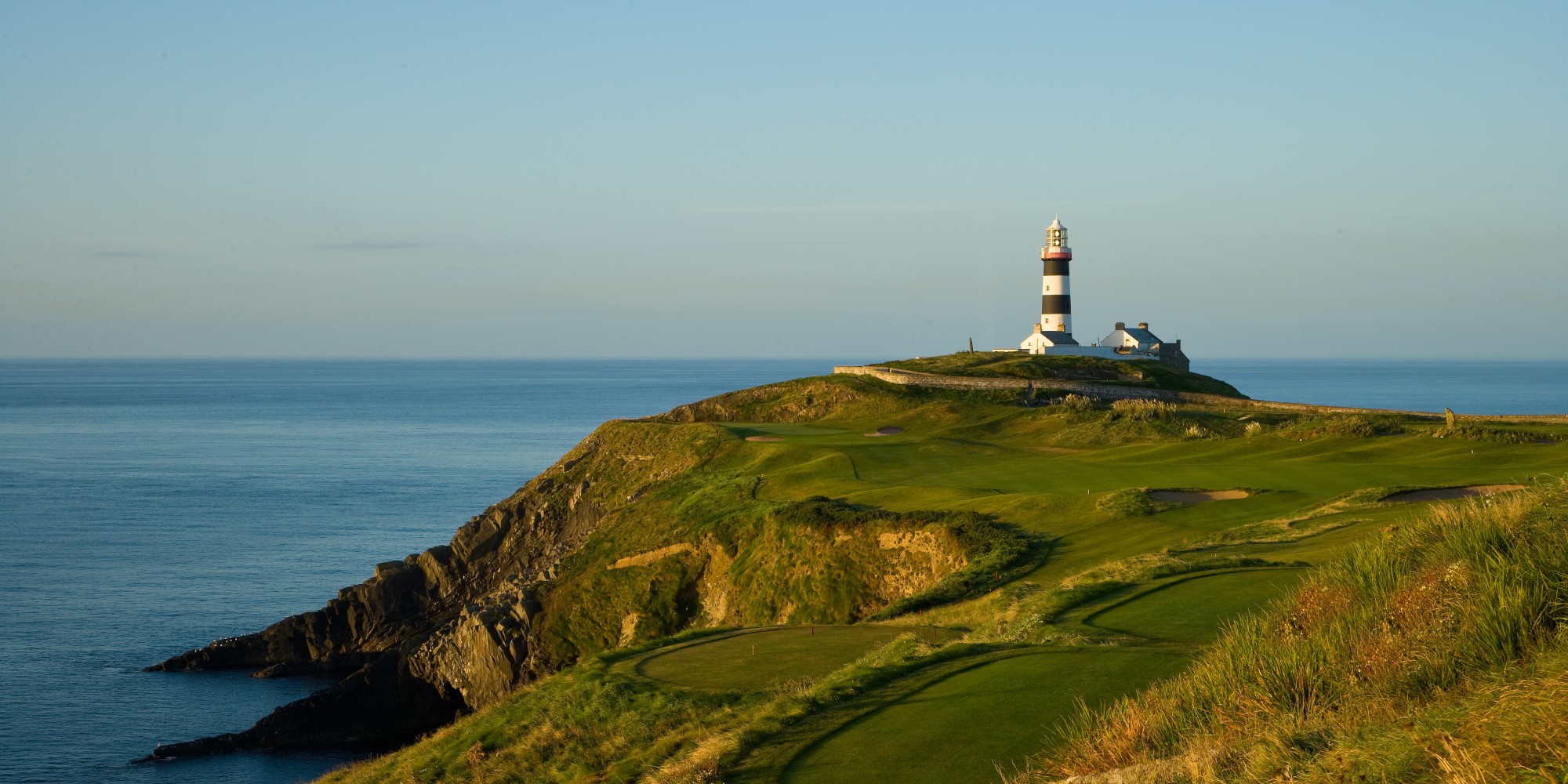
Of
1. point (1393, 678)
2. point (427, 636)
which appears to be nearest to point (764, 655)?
point (1393, 678)

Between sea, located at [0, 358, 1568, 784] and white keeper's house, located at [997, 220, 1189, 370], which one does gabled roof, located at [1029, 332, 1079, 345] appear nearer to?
white keeper's house, located at [997, 220, 1189, 370]

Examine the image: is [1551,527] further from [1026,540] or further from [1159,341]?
[1159,341]

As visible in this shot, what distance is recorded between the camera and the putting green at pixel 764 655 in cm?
1811

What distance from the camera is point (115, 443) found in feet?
366

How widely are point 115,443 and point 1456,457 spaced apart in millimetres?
111674

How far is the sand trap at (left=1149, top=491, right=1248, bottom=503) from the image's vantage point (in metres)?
30.2

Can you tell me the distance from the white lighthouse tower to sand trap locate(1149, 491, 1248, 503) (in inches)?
2078

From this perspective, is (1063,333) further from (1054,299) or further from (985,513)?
(985,513)

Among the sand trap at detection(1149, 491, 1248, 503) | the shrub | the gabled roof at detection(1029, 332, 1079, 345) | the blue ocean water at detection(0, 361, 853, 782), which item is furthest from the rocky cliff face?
the gabled roof at detection(1029, 332, 1079, 345)

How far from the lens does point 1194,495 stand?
3109 centimetres

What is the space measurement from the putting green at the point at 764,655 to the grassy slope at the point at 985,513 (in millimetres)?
319

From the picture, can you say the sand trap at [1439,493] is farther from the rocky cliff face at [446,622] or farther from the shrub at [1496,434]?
the rocky cliff face at [446,622]

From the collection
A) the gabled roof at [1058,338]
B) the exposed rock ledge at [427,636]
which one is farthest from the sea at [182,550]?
the gabled roof at [1058,338]

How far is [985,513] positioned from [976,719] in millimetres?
19742
